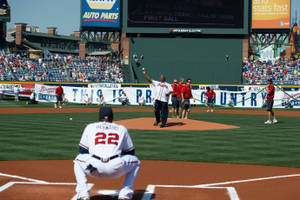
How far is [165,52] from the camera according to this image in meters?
53.2

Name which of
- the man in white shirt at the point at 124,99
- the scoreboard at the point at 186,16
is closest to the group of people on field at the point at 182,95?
the man in white shirt at the point at 124,99

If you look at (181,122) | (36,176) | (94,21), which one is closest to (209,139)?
(181,122)

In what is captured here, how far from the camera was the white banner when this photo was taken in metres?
36.5

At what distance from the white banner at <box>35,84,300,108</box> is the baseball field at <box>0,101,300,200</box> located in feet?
67.1

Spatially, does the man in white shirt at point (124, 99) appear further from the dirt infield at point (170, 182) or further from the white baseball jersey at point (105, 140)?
the white baseball jersey at point (105, 140)

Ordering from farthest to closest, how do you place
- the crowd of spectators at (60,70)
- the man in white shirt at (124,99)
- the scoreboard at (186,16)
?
1. the scoreboard at (186,16)
2. the crowd of spectators at (60,70)
3. the man in white shirt at (124,99)

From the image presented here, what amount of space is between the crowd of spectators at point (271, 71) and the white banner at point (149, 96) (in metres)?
10.9

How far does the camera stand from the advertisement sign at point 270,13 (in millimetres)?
55219

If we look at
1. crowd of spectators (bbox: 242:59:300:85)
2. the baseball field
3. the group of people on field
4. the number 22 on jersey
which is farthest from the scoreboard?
the number 22 on jersey

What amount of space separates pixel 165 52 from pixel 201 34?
492 centimetres

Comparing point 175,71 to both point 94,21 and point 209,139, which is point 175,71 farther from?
point 209,139

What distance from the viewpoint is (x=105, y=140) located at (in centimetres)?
546

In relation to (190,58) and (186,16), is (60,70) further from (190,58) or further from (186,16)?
(186,16)

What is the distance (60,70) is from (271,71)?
978 inches
